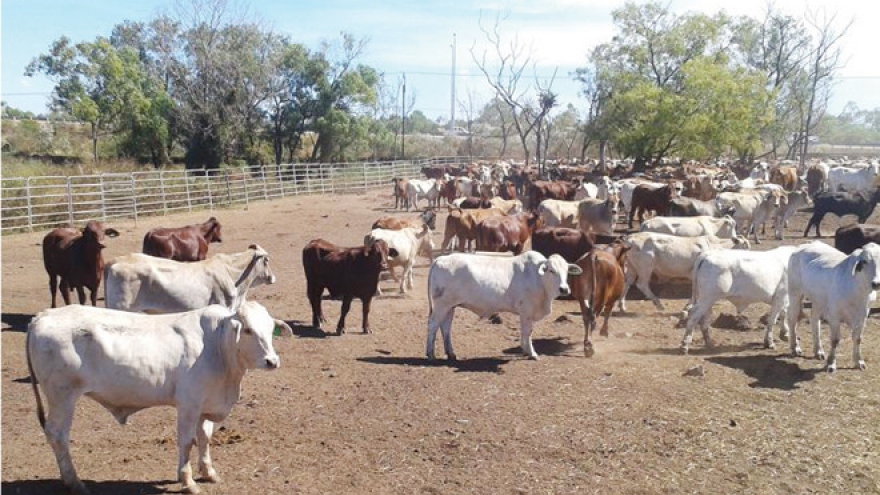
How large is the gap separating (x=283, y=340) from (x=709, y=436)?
5.88 metres

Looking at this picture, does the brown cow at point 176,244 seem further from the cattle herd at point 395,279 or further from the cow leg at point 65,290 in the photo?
the cow leg at point 65,290

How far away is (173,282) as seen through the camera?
9344 millimetres

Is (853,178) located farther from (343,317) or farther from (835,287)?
Answer: (343,317)

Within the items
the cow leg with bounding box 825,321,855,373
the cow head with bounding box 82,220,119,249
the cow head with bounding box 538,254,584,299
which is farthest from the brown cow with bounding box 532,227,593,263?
the cow head with bounding box 82,220,119,249

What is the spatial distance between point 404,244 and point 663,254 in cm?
468

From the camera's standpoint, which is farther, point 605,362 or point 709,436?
point 605,362

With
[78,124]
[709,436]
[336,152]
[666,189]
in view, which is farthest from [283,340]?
[78,124]

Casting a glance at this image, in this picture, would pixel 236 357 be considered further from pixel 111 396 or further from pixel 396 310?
pixel 396 310

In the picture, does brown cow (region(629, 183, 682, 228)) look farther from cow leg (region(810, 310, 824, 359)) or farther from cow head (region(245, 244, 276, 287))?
cow head (region(245, 244, 276, 287))

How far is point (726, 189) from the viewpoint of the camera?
2556cm

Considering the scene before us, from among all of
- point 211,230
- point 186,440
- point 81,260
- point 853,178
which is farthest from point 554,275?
point 853,178

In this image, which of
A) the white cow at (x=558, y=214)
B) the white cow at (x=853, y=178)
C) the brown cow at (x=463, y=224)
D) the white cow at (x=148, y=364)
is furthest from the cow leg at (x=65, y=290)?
the white cow at (x=853, y=178)

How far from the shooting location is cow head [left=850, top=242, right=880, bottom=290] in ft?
29.3

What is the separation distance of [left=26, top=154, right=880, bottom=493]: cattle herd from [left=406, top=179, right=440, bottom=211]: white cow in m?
9.58
